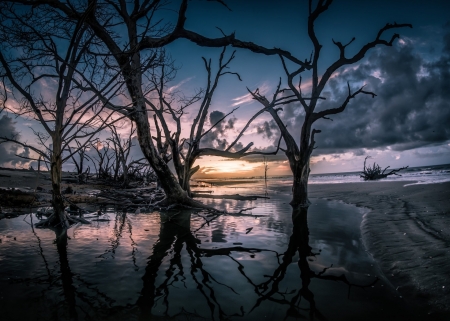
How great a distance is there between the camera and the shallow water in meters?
2.10

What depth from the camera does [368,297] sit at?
2340 mm

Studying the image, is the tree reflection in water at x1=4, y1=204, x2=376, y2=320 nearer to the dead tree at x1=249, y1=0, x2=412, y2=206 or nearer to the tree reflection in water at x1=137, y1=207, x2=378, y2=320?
the tree reflection in water at x1=137, y1=207, x2=378, y2=320

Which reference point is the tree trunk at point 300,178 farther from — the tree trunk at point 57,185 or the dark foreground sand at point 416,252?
the tree trunk at point 57,185

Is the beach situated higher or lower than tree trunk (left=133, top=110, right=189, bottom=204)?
lower

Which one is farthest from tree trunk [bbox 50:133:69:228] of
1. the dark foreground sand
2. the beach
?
the dark foreground sand

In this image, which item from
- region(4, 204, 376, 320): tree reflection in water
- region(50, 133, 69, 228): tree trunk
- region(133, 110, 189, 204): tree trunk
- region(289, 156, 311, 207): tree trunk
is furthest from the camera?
region(289, 156, 311, 207): tree trunk

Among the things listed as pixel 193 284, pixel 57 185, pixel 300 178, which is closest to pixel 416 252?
pixel 193 284

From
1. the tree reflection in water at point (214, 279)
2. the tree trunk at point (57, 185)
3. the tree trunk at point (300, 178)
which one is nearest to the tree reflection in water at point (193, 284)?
the tree reflection in water at point (214, 279)

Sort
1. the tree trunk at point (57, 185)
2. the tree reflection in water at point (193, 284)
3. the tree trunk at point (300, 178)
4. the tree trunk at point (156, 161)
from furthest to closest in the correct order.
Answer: the tree trunk at point (300, 178)
the tree trunk at point (156, 161)
the tree trunk at point (57, 185)
the tree reflection in water at point (193, 284)

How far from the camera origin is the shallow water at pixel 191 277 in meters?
2.10

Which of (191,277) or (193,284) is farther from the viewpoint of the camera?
(191,277)

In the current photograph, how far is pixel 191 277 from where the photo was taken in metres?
2.76

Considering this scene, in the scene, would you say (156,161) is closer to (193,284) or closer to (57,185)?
(57,185)

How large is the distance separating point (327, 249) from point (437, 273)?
4.56 ft
